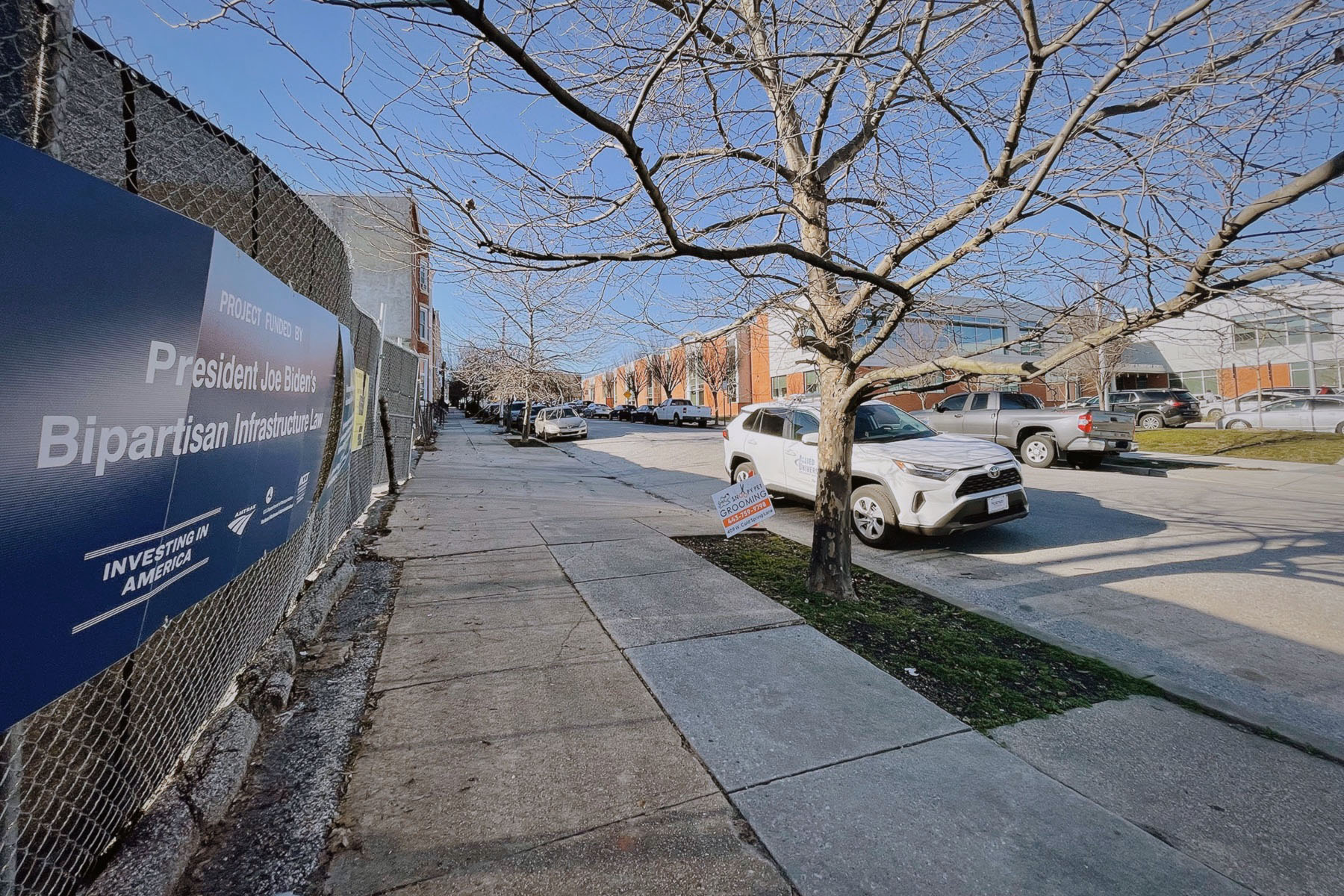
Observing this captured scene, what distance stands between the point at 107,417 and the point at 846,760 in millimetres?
2923

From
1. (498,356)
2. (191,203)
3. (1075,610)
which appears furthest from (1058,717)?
(498,356)

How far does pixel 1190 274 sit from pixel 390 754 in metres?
4.71

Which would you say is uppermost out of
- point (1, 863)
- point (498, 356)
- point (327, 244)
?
point (498, 356)

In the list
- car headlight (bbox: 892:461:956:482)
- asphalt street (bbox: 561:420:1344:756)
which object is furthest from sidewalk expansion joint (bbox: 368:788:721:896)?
car headlight (bbox: 892:461:956:482)

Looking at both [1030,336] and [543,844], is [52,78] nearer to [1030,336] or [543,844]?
[543,844]

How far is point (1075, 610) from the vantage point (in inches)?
198

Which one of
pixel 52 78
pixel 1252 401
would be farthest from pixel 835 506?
pixel 1252 401

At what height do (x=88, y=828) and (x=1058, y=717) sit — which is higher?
(x=88, y=828)

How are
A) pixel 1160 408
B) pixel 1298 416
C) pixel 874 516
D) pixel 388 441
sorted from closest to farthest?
pixel 874 516
pixel 388 441
pixel 1298 416
pixel 1160 408

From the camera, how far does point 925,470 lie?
668 centimetres

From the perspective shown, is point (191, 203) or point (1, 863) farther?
point (191, 203)

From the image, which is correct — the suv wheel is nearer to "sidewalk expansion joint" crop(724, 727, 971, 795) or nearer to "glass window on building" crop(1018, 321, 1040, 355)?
"glass window on building" crop(1018, 321, 1040, 355)

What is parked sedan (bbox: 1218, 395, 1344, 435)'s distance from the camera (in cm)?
2164

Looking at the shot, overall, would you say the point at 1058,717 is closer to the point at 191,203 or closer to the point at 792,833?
the point at 792,833
